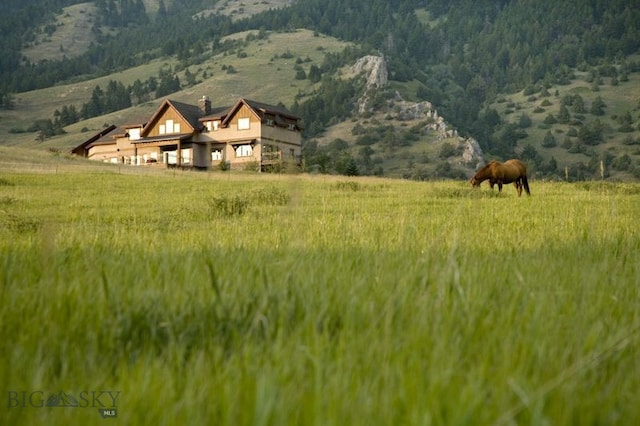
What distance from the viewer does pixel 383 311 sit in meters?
3.20

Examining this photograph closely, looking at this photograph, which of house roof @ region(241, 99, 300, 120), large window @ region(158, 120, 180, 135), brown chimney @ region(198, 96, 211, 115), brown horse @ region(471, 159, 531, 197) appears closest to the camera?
brown horse @ region(471, 159, 531, 197)

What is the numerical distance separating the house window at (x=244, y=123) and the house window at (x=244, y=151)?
2546mm

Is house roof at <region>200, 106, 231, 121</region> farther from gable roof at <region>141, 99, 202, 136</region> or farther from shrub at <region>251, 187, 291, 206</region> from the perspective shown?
shrub at <region>251, 187, 291, 206</region>

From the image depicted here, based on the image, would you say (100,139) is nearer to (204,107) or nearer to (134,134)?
(134,134)

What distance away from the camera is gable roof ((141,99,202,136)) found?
87625 mm

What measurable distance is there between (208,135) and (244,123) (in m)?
5.94

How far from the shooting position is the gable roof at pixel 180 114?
8762 centimetres

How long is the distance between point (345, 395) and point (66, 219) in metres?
15.8

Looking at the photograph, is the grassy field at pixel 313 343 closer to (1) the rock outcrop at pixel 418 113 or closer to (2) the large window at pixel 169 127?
(2) the large window at pixel 169 127

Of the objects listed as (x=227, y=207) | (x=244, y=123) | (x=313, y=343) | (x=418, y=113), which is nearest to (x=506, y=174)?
(x=227, y=207)

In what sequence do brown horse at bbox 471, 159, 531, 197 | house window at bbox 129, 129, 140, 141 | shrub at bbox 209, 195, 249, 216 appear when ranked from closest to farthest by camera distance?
shrub at bbox 209, 195, 249, 216, brown horse at bbox 471, 159, 531, 197, house window at bbox 129, 129, 140, 141

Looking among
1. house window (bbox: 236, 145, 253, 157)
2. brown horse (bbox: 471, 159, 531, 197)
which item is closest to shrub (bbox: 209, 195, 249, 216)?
brown horse (bbox: 471, 159, 531, 197)

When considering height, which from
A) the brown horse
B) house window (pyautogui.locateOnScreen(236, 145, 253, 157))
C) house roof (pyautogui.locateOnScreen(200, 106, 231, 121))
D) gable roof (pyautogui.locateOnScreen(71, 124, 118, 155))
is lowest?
the brown horse

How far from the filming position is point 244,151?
279 ft
